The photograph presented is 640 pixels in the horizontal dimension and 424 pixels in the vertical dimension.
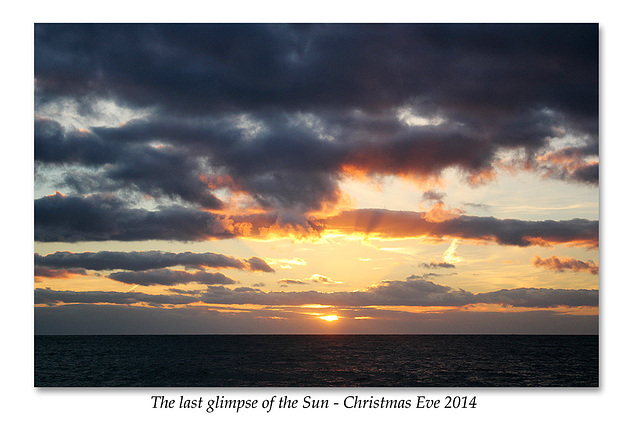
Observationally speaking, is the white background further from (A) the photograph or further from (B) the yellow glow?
(B) the yellow glow

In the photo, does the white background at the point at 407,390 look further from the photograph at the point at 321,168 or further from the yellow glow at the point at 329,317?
the yellow glow at the point at 329,317

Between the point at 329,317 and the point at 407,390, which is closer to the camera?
the point at 407,390

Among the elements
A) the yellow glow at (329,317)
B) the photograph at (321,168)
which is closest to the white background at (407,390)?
the photograph at (321,168)

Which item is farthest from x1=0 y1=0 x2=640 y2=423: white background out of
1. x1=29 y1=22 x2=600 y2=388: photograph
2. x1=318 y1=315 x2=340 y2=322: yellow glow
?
x1=318 y1=315 x2=340 y2=322: yellow glow

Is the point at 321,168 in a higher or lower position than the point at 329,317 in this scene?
higher

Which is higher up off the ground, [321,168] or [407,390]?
[321,168]

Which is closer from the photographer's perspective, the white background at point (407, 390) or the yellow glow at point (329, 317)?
the white background at point (407, 390)
